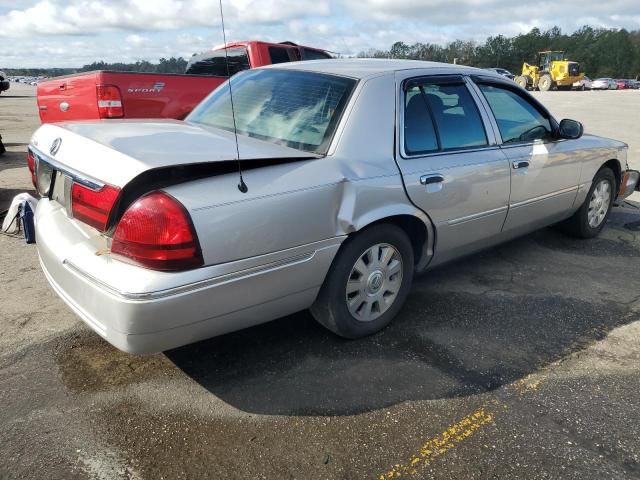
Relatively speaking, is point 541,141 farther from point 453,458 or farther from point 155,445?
point 155,445

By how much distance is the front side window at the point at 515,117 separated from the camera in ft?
13.0

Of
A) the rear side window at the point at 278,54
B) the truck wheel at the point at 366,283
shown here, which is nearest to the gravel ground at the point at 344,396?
the truck wheel at the point at 366,283

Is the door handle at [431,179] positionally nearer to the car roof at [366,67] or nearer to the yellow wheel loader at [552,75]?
the car roof at [366,67]

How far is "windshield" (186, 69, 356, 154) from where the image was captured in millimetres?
3043

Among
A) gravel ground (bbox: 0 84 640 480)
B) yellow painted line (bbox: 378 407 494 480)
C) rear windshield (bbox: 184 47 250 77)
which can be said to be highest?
rear windshield (bbox: 184 47 250 77)

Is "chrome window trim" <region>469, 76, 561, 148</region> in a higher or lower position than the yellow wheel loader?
lower

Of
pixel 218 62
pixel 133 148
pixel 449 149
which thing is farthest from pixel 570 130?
pixel 218 62

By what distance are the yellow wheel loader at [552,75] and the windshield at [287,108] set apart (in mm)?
39707

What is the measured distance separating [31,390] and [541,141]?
3.86 meters

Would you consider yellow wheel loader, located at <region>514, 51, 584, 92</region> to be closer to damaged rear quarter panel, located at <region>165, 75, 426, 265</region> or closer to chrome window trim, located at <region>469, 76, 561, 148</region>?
chrome window trim, located at <region>469, 76, 561, 148</region>

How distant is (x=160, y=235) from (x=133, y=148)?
50 cm

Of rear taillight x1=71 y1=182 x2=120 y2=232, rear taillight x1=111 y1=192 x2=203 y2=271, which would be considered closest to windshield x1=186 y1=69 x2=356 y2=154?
rear taillight x1=111 y1=192 x2=203 y2=271

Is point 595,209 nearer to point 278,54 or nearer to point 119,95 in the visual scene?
point 119,95

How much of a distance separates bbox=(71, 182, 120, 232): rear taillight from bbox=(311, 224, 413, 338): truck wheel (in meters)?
1.16
